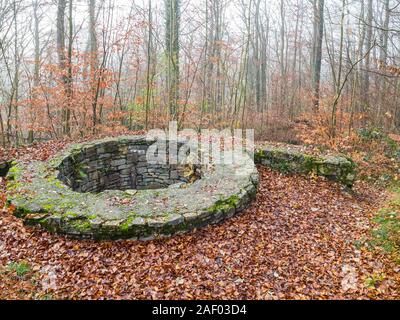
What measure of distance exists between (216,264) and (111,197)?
2.33 m

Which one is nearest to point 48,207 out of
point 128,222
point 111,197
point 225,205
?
point 111,197

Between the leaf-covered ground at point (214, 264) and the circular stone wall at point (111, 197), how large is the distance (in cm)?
21

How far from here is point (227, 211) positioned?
5410 mm

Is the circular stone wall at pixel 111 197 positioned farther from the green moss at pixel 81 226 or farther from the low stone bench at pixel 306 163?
the low stone bench at pixel 306 163

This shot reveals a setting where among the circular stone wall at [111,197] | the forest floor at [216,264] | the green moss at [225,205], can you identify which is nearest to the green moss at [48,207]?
the circular stone wall at [111,197]

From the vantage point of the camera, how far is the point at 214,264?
14.3ft

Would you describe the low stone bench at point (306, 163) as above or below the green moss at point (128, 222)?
above

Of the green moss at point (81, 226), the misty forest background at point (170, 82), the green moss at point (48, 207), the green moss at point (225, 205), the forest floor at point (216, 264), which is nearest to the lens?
the forest floor at point (216, 264)

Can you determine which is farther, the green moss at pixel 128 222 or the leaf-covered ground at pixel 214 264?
the green moss at pixel 128 222

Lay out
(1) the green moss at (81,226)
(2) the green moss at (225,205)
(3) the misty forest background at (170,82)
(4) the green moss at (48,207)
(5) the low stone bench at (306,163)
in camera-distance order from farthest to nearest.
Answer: (3) the misty forest background at (170,82) < (5) the low stone bench at (306,163) < (2) the green moss at (225,205) < (4) the green moss at (48,207) < (1) the green moss at (81,226)

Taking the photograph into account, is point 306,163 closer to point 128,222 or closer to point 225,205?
point 225,205

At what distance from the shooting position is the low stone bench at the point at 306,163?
24.9 ft

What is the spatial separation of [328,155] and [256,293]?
5.26 metres

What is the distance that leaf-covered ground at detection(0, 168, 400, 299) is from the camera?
3.84 metres
